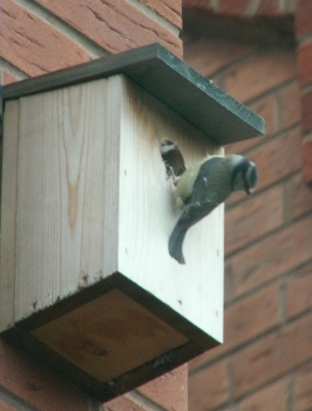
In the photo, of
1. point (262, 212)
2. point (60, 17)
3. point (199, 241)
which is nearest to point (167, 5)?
point (60, 17)

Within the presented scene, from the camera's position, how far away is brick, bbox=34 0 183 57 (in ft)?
8.93

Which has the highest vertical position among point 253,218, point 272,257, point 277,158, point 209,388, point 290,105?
point 290,105

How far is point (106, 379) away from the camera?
8.30 ft

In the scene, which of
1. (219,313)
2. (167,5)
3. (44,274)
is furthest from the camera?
(167,5)

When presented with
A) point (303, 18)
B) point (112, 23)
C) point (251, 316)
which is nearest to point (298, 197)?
point (251, 316)

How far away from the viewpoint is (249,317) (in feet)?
13.8

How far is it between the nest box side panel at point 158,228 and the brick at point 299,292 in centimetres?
141

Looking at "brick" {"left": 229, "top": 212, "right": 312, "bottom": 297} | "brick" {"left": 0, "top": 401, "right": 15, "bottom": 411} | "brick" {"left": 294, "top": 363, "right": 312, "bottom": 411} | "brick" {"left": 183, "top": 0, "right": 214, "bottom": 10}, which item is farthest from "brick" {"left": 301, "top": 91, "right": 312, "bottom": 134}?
"brick" {"left": 0, "top": 401, "right": 15, "bottom": 411}

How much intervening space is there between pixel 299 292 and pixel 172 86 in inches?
64.0

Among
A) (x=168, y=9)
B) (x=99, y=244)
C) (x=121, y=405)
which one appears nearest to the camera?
(x=99, y=244)

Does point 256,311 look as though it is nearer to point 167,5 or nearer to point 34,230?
point 167,5

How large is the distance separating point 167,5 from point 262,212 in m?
1.46

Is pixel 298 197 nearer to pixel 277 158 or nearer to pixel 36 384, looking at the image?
pixel 277 158

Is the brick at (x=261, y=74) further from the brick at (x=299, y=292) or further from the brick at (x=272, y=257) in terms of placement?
the brick at (x=299, y=292)
